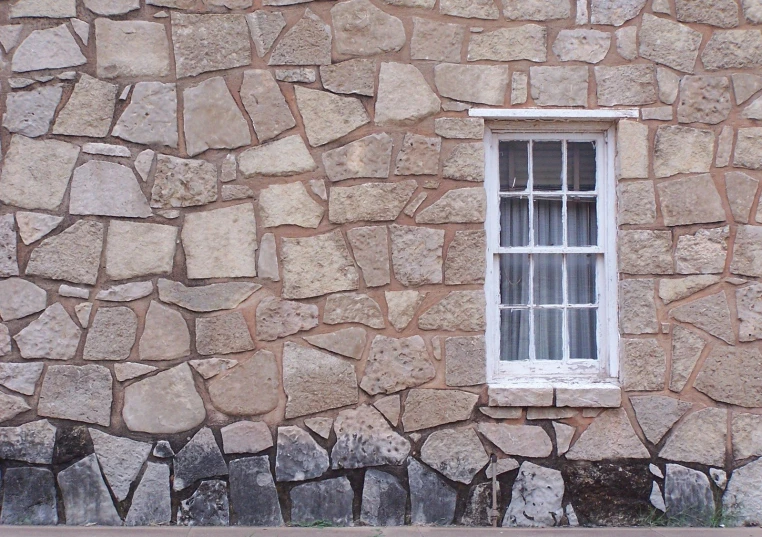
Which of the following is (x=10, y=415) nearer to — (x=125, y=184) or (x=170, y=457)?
(x=170, y=457)

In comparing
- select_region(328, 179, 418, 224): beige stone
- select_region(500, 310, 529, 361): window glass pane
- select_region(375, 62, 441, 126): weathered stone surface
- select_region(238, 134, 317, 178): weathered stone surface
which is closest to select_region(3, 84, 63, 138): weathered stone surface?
select_region(238, 134, 317, 178): weathered stone surface

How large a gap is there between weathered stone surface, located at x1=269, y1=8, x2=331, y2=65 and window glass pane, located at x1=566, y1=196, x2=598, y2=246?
5.57ft

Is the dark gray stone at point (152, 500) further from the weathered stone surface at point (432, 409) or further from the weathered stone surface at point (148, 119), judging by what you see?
the weathered stone surface at point (148, 119)

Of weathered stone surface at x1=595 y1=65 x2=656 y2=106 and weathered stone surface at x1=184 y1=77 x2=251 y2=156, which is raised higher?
weathered stone surface at x1=595 y1=65 x2=656 y2=106

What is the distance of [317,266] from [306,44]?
4.25 ft

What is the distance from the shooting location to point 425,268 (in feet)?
14.1

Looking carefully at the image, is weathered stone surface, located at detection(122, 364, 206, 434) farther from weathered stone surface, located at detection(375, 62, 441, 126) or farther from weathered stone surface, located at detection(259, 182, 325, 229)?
weathered stone surface, located at detection(375, 62, 441, 126)

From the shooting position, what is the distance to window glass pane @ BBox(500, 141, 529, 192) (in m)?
4.50

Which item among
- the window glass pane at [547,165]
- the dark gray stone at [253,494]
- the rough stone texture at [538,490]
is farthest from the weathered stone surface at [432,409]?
the window glass pane at [547,165]

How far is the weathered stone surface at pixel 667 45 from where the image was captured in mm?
4367

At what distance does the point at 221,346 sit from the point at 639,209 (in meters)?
2.54

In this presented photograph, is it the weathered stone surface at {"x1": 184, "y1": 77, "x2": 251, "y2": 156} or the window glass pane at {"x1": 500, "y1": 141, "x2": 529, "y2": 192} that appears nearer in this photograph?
the weathered stone surface at {"x1": 184, "y1": 77, "x2": 251, "y2": 156}

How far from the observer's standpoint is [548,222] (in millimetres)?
4508

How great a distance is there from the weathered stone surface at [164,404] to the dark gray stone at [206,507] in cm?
37
